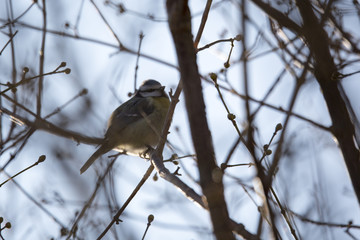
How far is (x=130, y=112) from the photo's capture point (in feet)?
20.6

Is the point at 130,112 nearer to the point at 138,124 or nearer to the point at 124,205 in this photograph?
the point at 138,124

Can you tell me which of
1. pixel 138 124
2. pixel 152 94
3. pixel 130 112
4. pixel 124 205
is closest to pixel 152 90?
pixel 152 94

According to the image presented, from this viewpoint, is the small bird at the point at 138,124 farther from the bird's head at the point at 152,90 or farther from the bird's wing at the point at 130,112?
the bird's head at the point at 152,90

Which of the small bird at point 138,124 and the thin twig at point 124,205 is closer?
the thin twig at point 124,205

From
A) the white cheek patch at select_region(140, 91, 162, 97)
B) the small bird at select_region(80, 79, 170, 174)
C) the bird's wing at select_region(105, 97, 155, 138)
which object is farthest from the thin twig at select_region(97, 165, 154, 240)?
the white cheek patch at select_region(140, 91, 162, 97)

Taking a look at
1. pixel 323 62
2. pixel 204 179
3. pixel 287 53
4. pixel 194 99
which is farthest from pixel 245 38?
pixel 287 53

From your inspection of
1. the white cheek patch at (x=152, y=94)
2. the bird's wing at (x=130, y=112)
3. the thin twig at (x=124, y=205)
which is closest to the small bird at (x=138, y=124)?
the bird's wing at (x=130, y=112)

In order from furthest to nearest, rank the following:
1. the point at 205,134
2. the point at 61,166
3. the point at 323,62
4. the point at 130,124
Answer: the point at 130,124 → the point at 61,166 → the point at 323,62 → the point at 205,134

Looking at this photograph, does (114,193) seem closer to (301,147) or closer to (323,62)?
(301,147)

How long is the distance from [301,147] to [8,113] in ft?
6.81

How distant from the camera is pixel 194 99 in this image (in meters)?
1.46

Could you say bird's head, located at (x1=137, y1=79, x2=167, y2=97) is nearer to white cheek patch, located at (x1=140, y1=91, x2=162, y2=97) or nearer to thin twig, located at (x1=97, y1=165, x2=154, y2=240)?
white cheek patch, located at (x1=140, y1=91, x2=162, y2=97)

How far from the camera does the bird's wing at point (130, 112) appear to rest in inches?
240

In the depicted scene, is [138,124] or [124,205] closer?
[124,205]
